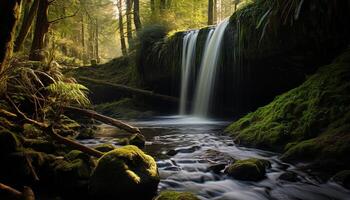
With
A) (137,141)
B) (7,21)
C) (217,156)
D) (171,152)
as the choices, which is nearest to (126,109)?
(137,141)

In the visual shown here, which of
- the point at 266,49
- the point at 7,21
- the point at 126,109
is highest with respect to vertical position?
the point at 266,49

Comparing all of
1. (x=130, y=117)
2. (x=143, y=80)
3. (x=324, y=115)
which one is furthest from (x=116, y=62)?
(x=324, y=115)

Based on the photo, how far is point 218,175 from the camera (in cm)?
474

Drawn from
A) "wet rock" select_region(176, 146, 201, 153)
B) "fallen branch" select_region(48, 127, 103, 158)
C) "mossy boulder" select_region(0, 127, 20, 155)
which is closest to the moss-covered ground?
"wet rock" select_region(176, 146, 201, 153)

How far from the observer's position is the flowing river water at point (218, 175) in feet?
13.3

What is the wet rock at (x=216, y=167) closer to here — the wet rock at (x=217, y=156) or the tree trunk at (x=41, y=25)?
the wet rock at (x=217, y=156)

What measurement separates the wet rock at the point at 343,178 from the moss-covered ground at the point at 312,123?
0.22 metres

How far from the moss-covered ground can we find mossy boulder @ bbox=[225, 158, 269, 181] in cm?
82

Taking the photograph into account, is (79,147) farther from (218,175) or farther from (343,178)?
(343,178)

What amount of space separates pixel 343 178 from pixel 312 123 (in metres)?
1.69

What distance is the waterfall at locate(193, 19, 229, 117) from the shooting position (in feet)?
35.1

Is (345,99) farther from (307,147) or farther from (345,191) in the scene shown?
(345,191)

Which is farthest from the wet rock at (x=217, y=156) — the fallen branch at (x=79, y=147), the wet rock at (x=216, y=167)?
the fallen branch at (x=79, y=147)

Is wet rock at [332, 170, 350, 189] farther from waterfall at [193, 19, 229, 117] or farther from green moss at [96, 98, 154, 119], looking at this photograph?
green moss at [96, 98, 154, 119]
